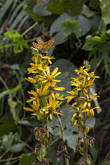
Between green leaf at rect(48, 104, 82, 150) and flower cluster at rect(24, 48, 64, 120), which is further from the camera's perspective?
green leaf at rect(48, 104, 82, 150)

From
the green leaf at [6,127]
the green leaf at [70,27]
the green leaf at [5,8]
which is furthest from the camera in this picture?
the green leaf at [5,8]

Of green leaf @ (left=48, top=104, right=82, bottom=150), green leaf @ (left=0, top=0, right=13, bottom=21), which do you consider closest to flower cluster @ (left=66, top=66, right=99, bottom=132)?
green leaf @ (left=48, top=104, right=82, bottom=150)

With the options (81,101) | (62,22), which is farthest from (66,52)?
(81,101)

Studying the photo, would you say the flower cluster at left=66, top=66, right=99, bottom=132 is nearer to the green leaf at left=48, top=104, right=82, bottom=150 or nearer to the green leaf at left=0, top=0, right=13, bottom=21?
the green leaf at left=48, top=104, right=82, bottom=150

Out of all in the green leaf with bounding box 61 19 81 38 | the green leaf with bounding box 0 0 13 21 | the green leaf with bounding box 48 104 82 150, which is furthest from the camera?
the green leaf with bounding box 0 0 13 21

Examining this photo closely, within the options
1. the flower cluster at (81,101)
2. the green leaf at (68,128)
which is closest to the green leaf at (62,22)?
the green leaf at (68,128)

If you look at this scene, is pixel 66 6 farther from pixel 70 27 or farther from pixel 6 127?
pixel 6 127

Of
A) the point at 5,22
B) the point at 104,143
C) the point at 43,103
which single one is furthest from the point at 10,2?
the point at 43,103

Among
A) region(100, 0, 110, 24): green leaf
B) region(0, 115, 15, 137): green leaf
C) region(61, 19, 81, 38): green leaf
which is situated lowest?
region(0, 115, 15, 137): green leaf

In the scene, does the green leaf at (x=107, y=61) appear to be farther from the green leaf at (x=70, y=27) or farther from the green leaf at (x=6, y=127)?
the green leaf at (x=6, y=127)
